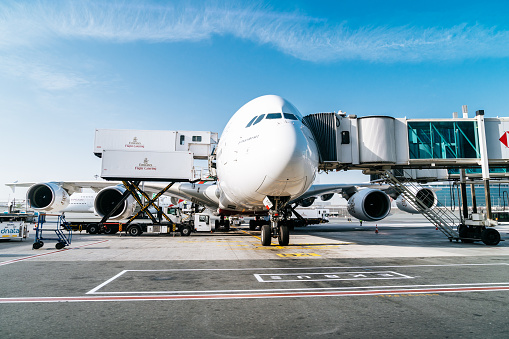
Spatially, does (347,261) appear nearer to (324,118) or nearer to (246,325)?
(246,325)

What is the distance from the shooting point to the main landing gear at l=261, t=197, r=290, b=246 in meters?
11.8

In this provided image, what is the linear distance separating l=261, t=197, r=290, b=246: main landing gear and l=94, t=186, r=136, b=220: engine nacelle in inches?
490

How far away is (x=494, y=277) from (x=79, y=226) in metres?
22.1

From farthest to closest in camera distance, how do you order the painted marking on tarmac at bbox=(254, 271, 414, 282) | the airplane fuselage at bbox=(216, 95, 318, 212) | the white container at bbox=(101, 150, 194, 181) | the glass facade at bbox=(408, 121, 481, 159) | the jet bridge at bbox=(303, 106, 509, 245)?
the white container at bbox=(101, 150, 194, 181) → the glass facade at bbox=(408, 121, 481, 159) → the jet bridge at bbox=(303, 106, 509, 245) → the airplane fuselage at bbox=(216, 95, 318, 212) → the painted marking on tarmac at bbox=(254, 271, 414, 282)

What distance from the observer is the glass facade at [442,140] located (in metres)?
16.0

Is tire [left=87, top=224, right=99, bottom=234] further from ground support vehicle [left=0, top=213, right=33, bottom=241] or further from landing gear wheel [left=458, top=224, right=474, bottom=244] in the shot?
landing gear wheel [left=458, top=224, right=474, bottom=244]

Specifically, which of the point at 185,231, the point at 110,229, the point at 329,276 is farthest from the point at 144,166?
the point at 329,276

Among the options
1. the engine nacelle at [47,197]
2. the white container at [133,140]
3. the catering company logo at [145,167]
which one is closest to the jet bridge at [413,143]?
the catering company logo at [145,167]

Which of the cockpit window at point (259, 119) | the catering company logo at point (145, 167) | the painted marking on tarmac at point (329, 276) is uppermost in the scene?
the cockpit window at point (259, 119)

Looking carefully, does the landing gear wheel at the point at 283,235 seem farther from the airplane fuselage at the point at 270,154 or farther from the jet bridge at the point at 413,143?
the jet bridge at the point at 413,143

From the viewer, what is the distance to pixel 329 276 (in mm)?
7133

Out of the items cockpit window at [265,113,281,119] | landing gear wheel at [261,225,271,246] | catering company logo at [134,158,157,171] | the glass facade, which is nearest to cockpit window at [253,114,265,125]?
cockpit window at [265,113,281,119]

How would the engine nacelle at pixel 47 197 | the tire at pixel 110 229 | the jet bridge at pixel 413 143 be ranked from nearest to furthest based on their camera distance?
1. the jet bridge at pixel 413 143
2. the engine nacelle at pixel 47 197
3. the tire at pixel 110 229

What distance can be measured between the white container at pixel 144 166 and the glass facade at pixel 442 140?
1283 cm
